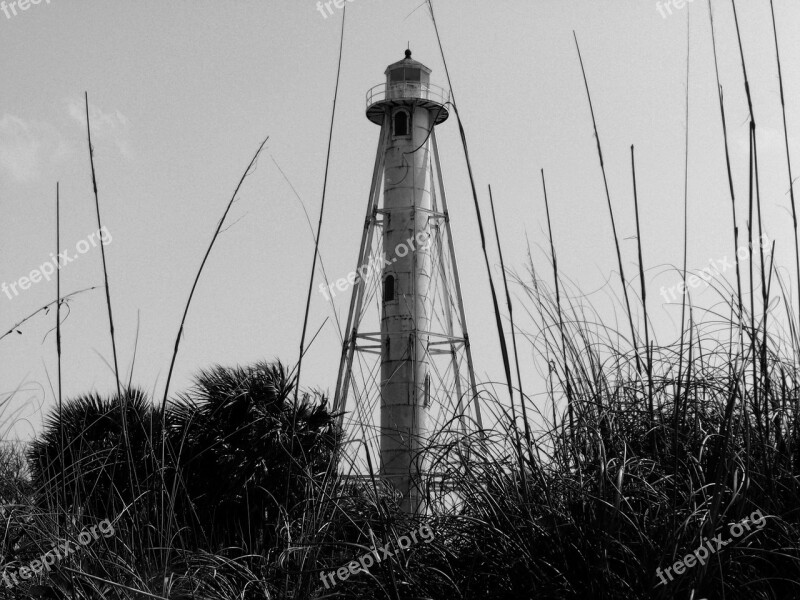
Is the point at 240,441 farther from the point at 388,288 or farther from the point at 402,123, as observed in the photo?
the point at 402,123

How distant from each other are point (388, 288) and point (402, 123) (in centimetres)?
383

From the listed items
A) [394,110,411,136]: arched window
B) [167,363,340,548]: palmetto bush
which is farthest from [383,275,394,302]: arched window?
[167,363,340,548]: palmetto bush

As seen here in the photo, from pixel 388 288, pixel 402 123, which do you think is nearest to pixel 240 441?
pixel 388 288

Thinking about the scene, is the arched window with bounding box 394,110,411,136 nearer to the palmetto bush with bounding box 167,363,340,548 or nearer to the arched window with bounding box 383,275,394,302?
the arched window with bounding box 383,275,394,302

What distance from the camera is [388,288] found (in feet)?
61.8

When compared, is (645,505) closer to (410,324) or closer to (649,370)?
(649,370)

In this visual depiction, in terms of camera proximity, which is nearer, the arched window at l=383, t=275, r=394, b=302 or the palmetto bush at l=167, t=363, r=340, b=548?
the palmetto bush at l=167, t=363, r=340, b=548

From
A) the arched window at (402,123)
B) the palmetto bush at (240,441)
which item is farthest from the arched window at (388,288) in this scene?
the palmetto bush at (240,441)

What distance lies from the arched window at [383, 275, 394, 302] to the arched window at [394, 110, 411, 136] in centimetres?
334

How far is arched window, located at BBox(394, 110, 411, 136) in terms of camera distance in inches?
793

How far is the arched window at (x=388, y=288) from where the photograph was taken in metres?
18.7

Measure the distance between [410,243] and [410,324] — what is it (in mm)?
1778

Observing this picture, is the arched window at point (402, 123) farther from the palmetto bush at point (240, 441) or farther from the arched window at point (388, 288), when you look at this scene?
the palmetto bush at point (240, 441)

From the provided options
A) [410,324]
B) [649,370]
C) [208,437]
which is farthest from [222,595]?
[410,324]
